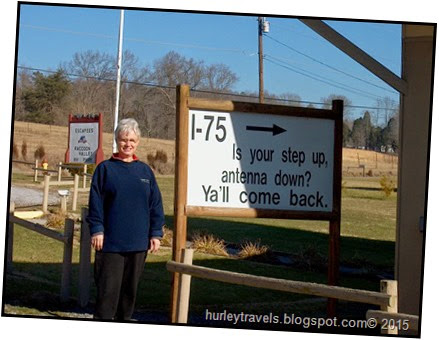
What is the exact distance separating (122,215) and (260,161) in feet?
4.14

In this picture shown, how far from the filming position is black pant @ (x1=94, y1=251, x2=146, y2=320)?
679cm

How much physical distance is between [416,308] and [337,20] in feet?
8.07

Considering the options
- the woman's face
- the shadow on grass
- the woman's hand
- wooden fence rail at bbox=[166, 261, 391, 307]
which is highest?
the woman's face

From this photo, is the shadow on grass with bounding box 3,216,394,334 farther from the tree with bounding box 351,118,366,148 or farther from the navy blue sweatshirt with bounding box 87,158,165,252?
the tree with bounding box 351,118,366,148

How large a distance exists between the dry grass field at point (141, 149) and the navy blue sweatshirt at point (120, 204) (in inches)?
116

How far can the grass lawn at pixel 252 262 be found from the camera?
30.3 feet

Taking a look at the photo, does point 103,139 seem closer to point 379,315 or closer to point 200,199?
point 200,199

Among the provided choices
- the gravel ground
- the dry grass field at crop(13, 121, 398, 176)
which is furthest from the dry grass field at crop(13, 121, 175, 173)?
the gravel ground

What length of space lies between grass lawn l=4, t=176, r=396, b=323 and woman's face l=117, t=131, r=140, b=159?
6.97ft

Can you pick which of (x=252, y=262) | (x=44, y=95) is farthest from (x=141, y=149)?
(x=252, y=262)

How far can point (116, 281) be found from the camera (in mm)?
6855

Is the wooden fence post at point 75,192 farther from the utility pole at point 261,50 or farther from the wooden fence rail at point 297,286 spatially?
the wooden fence rail at point 297,286

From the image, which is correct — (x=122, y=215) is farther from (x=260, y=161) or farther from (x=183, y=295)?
(x=260, y=161)

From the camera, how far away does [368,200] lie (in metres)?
12.0
